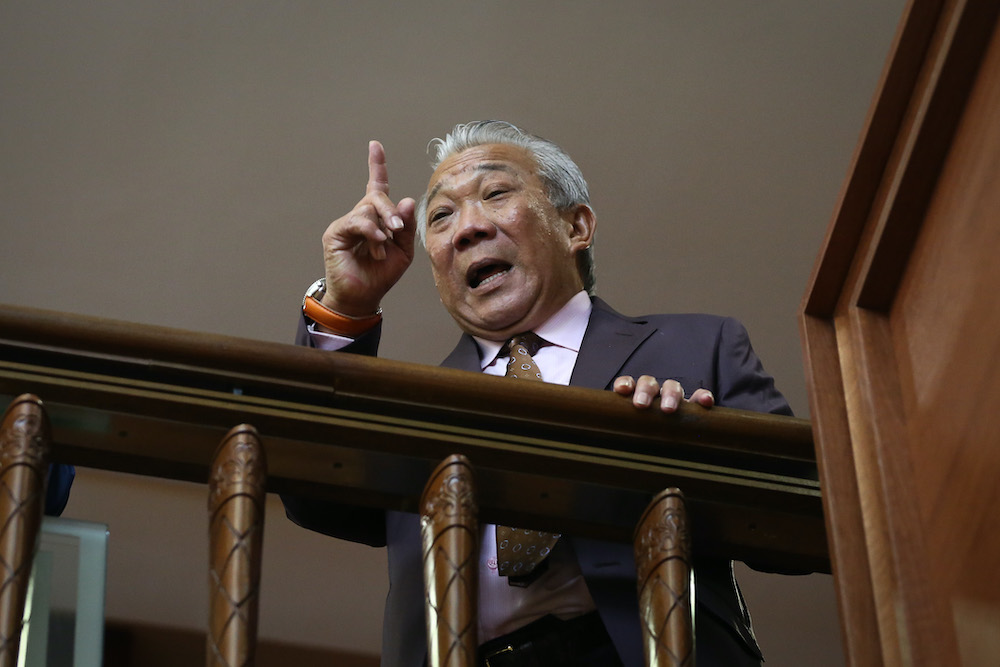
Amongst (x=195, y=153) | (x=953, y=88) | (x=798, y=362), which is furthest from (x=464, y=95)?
(x=953, y=88)

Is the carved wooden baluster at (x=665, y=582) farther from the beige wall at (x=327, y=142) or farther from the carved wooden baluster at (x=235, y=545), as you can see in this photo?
the beige wall at (x=327, y=142)

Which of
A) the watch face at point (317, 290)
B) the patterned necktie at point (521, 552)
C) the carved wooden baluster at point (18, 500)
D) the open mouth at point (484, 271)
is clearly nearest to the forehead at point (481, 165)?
the open mouth at point (484, 271)

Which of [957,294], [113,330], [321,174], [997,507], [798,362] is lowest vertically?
[997,507]

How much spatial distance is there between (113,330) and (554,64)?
9.75ft

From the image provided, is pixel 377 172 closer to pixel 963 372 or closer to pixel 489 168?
pixel 489 168

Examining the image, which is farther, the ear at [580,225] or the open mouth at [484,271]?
the ear at [580,225]

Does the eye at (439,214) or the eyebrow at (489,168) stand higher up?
the eyebrow at (489,168)

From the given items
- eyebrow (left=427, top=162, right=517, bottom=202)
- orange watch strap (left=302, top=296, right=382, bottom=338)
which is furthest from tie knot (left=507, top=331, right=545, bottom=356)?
eyebrow (left=427, top=162, right=517, bottom=202)

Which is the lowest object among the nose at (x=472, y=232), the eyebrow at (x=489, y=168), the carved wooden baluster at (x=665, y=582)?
the carved wooden baluster at (x=665, y=582)

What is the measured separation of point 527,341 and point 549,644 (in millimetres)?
821

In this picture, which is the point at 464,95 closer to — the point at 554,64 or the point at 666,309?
the point at 554,64

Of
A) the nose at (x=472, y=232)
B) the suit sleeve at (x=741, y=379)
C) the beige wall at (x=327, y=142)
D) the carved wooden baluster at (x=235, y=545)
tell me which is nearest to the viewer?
the carved wooden baluster at (x=235, y=545)

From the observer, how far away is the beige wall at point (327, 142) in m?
4.30

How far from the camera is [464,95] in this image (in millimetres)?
4418
